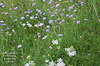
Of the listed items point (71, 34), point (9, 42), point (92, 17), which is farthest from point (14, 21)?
point (92, 17)

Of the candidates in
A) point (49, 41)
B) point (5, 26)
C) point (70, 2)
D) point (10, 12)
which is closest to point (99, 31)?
point (49, 41)

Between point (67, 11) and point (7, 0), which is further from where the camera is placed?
point (7, 0)

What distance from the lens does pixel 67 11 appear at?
2303mm

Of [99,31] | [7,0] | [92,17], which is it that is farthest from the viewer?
[7,0]

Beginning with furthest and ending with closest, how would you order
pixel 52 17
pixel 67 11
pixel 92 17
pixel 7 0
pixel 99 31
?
1. pixel 7 0
2. pixel 67 11
3. pixel 52 17
4. pixel 92 17
5. pixel 99 31

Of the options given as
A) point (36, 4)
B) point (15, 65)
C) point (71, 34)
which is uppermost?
point (36, 4)

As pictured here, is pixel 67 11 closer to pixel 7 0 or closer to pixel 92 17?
pixel 92 17

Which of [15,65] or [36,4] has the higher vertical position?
[36,4]

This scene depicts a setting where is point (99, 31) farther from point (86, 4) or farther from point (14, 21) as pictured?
point (14, 21)

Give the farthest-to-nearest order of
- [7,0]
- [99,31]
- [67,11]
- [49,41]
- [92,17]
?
[7,0] → [67,11] → [92,17] → [99,31] → [49,41]

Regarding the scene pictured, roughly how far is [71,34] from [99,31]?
1.26ft

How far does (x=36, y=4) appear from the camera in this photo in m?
2.58

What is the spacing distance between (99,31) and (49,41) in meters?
0.65

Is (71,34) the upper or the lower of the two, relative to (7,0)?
lower
